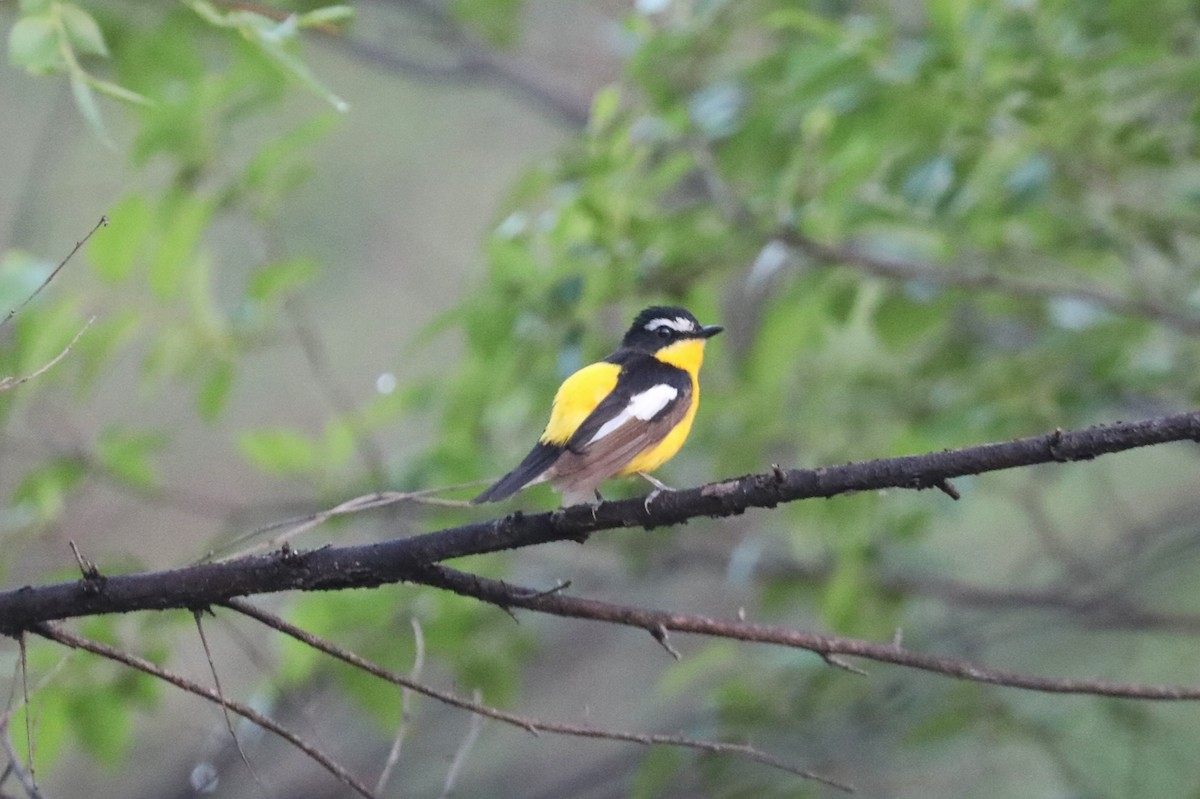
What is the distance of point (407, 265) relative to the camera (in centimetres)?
826

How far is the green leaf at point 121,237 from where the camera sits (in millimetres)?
3357

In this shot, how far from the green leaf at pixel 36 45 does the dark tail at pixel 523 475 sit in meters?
1.06

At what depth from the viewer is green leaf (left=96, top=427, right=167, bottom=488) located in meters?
3.73

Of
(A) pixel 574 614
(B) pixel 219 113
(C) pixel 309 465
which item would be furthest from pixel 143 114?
(A) pixel 574 614

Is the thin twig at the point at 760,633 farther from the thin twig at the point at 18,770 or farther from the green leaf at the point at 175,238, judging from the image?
the green leaf at the point at 175,238

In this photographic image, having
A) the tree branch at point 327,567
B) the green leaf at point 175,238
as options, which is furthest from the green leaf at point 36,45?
the green leaf at point 175,238

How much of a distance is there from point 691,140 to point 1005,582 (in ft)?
17.0

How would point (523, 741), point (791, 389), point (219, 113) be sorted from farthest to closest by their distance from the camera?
point (523, 741) < point (791, 389) < point (219, 113)

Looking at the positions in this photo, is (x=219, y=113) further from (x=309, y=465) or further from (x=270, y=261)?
(x=309, y=465)

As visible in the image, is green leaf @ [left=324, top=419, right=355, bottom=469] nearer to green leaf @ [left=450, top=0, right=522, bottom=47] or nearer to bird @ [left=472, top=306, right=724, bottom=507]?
bird @ [left=472, top=306, right=724, bottom=507]

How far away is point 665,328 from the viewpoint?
12.1 ft

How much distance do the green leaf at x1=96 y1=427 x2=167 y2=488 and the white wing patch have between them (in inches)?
62.3

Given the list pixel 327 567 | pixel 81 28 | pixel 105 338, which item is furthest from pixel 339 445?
pixel 327 567

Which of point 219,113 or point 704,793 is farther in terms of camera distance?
point 704,793
